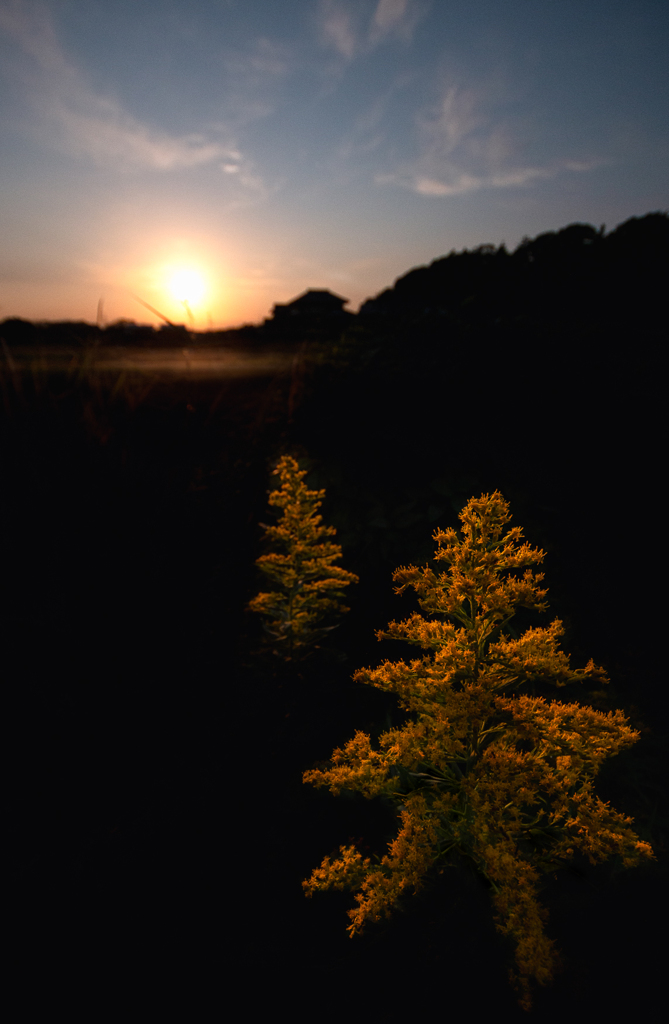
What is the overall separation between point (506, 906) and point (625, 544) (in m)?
4.64

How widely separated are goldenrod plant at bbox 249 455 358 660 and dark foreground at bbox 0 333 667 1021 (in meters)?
0.32

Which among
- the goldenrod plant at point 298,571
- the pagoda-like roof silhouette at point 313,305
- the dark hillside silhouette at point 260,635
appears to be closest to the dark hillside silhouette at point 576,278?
the dark hillside silhouette at point 260,635

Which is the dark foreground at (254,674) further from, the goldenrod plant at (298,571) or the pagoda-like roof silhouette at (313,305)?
the pagoda-like roof silhouette at (313,305)

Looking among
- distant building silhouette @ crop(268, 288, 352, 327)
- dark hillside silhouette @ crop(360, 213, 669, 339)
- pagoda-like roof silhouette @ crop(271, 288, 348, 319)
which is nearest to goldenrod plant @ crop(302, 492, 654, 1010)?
dark hillside silhouette @ crop(360, 213, 669, 339)

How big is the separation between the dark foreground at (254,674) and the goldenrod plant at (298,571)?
0.32 metres

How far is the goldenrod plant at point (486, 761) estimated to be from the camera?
2.46 m

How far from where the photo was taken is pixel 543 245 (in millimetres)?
10945

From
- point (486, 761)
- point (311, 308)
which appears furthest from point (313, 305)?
point (486, 761)

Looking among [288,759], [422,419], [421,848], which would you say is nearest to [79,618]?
[288,759]

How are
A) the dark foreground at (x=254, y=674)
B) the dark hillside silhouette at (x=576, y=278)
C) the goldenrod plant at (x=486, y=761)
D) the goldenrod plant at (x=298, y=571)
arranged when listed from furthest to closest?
the dark hillside silhouette at (x=576, y=278), the goldenrod plant at (x=298, y=571), the dark foreground at (x=254, y=674), the goldenrod plant at (x=486, y=761)

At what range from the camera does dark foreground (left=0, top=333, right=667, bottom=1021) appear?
3309 millimetres

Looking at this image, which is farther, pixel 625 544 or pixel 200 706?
pixel 625 544

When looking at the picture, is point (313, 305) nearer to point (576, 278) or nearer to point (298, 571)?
point (576, 278)

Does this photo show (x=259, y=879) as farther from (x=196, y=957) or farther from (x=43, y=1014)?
(x=43, y=1014)
